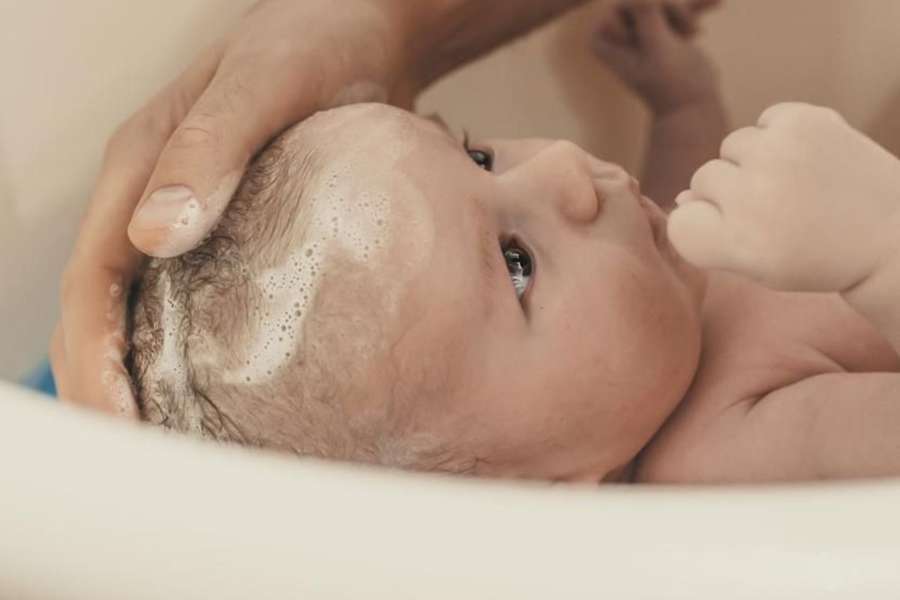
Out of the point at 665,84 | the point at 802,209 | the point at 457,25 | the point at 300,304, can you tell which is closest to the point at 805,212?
the point at 802,209

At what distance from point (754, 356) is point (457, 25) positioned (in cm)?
48

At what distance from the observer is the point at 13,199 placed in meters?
1.07

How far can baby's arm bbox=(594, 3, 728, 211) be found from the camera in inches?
48.1

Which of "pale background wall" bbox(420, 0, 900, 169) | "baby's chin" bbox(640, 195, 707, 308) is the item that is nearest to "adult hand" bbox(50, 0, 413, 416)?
"baby's chin" bbox(640, 195, 707, 308)

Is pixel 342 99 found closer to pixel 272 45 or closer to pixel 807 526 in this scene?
pixel 272 45

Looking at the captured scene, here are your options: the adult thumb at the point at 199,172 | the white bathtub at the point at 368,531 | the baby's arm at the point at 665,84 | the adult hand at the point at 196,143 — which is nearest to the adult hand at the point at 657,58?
the baby's arm at the point at 665,84

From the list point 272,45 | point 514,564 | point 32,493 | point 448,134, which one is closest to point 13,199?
point 272,45

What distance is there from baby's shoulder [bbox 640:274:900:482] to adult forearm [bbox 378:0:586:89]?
0.37 metres

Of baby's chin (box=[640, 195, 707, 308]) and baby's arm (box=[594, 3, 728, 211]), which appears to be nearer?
baby's chin (box=[640, 195, 707, 308])

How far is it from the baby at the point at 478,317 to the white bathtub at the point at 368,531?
0.25 metres

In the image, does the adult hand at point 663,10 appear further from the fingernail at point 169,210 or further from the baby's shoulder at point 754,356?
the fingernail at point 169,210

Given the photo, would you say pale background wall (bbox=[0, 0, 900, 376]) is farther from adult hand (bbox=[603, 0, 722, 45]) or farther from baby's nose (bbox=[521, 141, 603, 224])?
baby's nose (bbox=[521, 141, 603, 224])

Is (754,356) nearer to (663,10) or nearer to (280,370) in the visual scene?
(280,370)

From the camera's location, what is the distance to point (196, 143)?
72cm
